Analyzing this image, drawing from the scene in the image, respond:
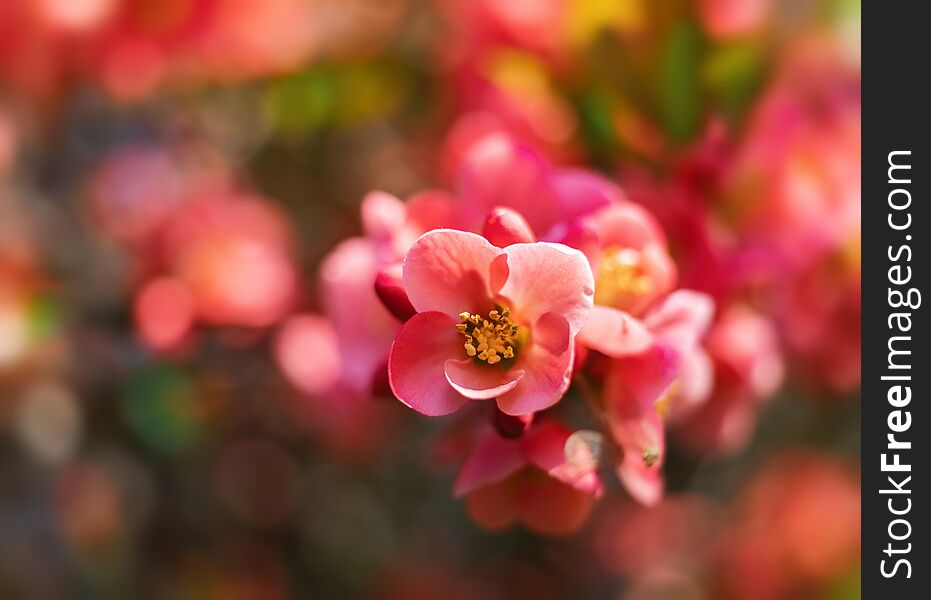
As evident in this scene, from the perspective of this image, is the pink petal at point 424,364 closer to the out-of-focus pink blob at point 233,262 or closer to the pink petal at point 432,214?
the pink petal at point 432,214

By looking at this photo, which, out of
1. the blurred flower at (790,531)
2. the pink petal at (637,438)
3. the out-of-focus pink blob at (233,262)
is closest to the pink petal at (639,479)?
the pink petal at (637,438)

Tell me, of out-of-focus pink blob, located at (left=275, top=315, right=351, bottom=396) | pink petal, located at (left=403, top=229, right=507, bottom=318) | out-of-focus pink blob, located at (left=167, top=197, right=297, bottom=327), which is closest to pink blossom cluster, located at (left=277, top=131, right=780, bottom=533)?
pink petal, located at (left=403, top=229, right=507, bottom=318)

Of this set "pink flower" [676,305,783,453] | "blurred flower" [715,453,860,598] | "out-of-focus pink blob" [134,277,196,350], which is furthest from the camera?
"blurred flower" [715,453,860,598]

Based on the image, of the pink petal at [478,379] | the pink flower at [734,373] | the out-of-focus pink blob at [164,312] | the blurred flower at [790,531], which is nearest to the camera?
the pink petal at [478,379]

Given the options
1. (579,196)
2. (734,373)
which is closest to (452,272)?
(579,196)
